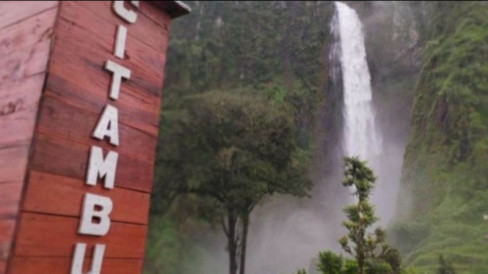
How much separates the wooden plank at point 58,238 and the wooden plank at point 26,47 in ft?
2.40

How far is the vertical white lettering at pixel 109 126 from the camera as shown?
2.23m

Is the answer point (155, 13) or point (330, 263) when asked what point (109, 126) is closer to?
point (155, 13)

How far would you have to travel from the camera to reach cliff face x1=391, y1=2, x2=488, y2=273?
342 cm

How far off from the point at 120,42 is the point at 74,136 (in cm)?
63

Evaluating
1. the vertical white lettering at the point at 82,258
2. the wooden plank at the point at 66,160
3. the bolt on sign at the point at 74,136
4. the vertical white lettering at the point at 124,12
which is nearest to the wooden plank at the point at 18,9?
the bolt on sign at the point at 74,136

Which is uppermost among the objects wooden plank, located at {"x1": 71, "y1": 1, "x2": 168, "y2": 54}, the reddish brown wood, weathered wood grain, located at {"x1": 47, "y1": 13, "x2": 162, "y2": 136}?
wooden plank, located at {"x1": 71, "y1": 1, "x2": 168, "y2": 54}

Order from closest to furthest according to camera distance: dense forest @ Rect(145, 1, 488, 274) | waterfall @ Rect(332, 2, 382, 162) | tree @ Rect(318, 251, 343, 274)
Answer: tree @ Rect(318, 251, 343, 274)
dense forest @ Rect(145, 1, 488, 274)
waterfall @ Rect(332, 2, 382, 162)

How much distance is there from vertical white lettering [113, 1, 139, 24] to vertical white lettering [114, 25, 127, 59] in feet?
0.24

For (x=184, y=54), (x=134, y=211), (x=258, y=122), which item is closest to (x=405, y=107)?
(x=258, y=122)

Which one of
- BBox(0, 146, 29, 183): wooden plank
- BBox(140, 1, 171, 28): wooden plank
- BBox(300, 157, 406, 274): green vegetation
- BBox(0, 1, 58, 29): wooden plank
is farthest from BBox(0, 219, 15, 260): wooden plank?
BBox(300, 157, 406, 274): green vegetation

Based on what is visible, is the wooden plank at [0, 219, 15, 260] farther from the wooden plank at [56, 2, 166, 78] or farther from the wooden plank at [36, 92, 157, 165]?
the wooden plank at [56, 2, 166, 78]

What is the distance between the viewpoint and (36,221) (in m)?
1.92

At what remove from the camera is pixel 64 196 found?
2.04 m

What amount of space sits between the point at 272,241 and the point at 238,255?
1.41 ft
